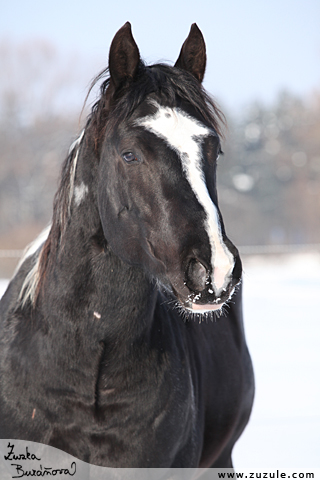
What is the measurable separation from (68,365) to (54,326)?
0.52 ft

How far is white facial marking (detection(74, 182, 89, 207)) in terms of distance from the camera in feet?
6.60

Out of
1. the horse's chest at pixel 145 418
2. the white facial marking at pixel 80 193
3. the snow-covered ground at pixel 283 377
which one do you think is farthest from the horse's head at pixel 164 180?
the snow-covered ground at pixel 283 377

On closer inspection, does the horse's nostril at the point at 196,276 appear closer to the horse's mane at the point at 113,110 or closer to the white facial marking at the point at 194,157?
the white facial marking at the point at 194,157

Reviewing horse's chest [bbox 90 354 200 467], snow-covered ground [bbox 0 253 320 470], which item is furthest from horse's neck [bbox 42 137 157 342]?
snow-covered ground [bbox 0 253 320 470]

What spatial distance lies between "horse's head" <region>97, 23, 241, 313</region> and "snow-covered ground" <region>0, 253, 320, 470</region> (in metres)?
1.79

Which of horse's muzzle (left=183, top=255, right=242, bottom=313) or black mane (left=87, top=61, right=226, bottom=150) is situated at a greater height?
black mane (left=87, top=61, right=226, bottom=150)

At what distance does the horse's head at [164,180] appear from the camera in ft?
5.25

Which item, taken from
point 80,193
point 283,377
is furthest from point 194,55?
point 283,377

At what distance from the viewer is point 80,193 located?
2023mm

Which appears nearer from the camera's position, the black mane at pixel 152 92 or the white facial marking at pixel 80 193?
the black mane at pixel 152 92

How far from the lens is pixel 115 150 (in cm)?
184

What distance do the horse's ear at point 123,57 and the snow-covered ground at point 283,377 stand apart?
1.91 meters

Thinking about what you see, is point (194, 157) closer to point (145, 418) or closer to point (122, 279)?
point (122, 279)
